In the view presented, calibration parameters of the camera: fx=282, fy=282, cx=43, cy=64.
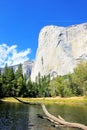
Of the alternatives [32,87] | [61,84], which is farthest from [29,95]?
[61,84]

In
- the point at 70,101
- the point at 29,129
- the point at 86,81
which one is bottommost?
the point at 29,129

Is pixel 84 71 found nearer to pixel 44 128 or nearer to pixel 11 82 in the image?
pixel 11 82

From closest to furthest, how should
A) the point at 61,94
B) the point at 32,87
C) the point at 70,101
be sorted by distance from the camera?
the point at 70,101 < the point at 61,94 < the point at 32,87

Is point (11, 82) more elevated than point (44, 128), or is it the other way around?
point (11, 82)

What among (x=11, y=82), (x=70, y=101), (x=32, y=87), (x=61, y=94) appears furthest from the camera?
(x=32, y=87)

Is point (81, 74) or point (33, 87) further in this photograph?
point (33, 87)

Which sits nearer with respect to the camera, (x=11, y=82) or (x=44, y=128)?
(x=44, y=128)

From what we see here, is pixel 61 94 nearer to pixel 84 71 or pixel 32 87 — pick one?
pixel 32 87

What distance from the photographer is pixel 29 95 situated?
185750mm

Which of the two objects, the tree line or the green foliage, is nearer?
the green foliage

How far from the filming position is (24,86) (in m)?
175

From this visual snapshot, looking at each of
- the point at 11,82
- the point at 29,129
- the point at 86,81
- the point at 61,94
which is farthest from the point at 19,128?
the point at 61,94

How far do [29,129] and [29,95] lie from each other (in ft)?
465

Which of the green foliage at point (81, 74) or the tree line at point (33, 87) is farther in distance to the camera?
the tree line at point (33, 87)
